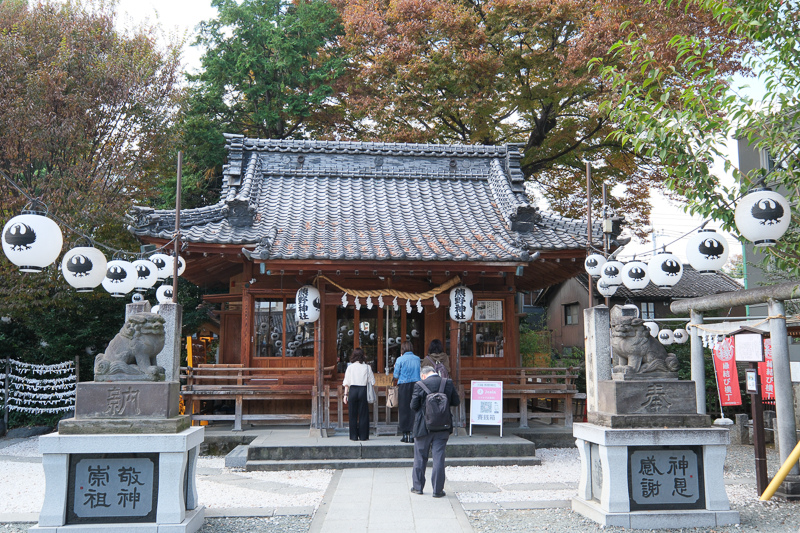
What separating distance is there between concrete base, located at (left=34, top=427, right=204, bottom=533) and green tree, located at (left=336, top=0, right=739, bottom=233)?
1617 centimetres

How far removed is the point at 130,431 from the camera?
241 inches

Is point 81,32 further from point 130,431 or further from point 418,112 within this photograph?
point 130,431

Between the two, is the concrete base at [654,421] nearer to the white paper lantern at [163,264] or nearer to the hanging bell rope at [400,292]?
the hanging bell rope at [400,292]

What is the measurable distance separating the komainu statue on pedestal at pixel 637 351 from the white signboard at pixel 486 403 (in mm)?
4447

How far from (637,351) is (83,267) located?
23.8 feet

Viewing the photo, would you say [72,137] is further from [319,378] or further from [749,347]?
[749,347]

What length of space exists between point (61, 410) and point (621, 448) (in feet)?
44.4

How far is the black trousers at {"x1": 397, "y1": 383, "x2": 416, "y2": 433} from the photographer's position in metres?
10.3

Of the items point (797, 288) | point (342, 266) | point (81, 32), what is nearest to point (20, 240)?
point (342, 266)

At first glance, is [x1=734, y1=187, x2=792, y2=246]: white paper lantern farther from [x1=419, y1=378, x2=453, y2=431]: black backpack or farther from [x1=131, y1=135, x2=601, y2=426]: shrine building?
[x1=131, y1=135, x2=601, y2=426]: shrine building

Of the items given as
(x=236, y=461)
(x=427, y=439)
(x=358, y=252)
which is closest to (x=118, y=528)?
(x=427, y=439)

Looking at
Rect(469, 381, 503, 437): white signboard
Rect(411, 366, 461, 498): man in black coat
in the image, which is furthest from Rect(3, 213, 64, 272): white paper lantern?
Rect(469, 381, 503, 437): white signboard

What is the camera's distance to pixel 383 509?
7.34 meters

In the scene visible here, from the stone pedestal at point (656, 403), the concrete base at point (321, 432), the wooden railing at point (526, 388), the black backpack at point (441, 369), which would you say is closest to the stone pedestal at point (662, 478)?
the stone pedestal at point (656, 403)
